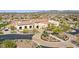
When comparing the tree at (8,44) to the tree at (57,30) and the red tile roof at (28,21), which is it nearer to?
the red tile roof at (28,21)

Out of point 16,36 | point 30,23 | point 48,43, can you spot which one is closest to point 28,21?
point 30,23

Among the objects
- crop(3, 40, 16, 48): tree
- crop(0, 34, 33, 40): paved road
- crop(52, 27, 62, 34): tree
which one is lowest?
crop(3, 40, 16, 48): tree

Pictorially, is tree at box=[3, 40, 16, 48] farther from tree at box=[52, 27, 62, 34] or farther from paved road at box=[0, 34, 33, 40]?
tree at box=[52, 27, 62, 34]

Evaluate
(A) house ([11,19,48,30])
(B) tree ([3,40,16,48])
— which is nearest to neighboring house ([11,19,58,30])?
(A) house ([11,19,48,30])

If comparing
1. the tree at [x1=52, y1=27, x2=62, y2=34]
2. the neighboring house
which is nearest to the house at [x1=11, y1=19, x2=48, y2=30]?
the neighboring house

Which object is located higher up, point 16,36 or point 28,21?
point 28,21

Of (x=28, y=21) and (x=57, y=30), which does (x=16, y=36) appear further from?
(x=57, y=30)

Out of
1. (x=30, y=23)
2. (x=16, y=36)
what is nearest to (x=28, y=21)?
(x=30, y=23)

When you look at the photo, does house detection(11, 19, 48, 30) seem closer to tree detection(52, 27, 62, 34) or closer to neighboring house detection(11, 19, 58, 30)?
neighboring house detection(11, 19, 58, 30)

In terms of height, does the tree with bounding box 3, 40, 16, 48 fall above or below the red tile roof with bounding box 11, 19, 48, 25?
below

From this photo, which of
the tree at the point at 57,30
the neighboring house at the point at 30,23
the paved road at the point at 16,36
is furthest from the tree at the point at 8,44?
the tree at the point at 57,30
